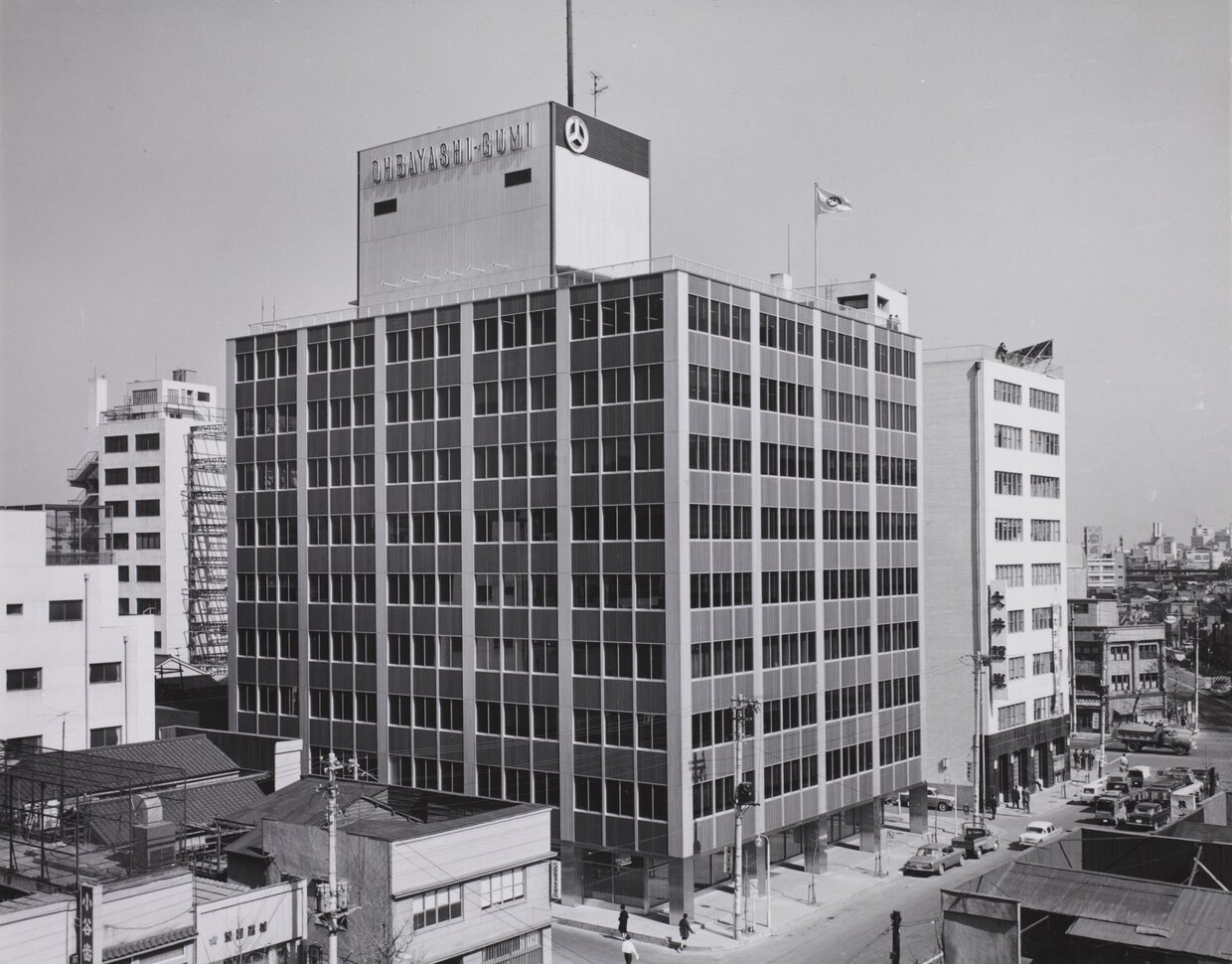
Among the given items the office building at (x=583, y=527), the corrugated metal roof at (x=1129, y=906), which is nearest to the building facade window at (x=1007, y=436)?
the office building at (x=583, y=527)

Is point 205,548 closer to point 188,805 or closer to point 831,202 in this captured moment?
point 188,805

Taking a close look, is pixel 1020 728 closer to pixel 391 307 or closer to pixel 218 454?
pixel 391 307

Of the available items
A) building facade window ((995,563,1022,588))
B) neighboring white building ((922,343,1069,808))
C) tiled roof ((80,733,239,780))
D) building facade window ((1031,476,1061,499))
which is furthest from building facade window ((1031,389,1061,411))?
tiled roof ((80,733,239,780))

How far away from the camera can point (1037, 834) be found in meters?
73.4

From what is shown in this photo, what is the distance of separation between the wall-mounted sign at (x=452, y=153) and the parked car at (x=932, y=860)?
1814 inches

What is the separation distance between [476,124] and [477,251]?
7.50 m

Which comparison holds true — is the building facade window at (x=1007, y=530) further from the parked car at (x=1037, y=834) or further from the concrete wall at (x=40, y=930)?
the concrete wall at (x=40, y=930)

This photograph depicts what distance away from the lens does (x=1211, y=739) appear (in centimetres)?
12238

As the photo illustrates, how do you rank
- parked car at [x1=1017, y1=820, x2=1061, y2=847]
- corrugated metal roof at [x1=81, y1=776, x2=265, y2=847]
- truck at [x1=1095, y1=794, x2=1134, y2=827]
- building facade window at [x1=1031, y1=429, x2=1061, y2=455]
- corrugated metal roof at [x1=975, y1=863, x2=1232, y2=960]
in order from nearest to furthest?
corrugated metal roof at [x1=975, y1=863, x2=1232, y2=960] → corrugated metal roof at [x1=81, y1=776, x2=265, y2=847] → parked car at [x1=1017, y1=820, x2=1061, y2=847] → truck at [x1=1095, y1=794, x2=1134, y2=827] → building facade window at [x1=1031, y1=429, x2=1061, y2=455]

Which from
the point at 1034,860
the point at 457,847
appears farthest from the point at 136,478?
the point at 1034,860

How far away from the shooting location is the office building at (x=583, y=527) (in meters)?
59.3

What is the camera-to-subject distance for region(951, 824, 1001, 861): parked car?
232 ft

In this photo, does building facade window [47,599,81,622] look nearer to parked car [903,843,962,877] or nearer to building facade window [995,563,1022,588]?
parked car [903,843,962,877]

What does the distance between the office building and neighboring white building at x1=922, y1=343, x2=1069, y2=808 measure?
514 inches
